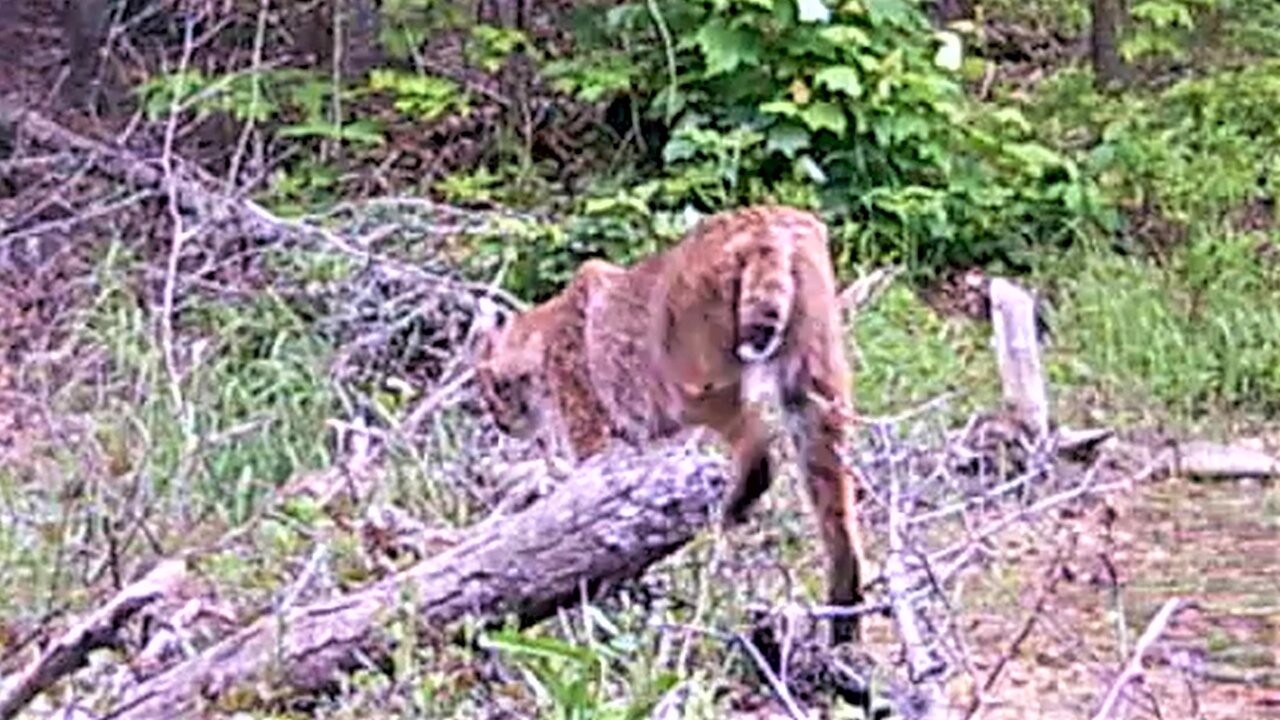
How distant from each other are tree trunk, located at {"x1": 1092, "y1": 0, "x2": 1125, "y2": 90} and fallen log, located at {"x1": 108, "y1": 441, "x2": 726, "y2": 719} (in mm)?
8886

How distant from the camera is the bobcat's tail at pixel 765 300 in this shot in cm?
637

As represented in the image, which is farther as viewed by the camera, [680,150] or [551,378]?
[680,150]

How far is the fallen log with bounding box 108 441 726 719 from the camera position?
202 inches

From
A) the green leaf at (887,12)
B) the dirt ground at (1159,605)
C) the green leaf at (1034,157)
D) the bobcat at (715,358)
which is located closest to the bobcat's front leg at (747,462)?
the bobcat at (715,358)

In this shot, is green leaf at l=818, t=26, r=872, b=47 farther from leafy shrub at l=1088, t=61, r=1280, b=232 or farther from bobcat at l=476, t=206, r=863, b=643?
bobcat at l=476, t=206, r=863, b=643

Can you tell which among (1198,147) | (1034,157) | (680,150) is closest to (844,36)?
(680,150)

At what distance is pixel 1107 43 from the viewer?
45.4 feet

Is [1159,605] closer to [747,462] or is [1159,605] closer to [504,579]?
[747,462]

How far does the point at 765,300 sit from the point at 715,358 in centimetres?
61

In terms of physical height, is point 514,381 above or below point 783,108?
below

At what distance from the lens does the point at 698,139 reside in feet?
39.0

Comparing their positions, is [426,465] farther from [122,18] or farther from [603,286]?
[122,18]

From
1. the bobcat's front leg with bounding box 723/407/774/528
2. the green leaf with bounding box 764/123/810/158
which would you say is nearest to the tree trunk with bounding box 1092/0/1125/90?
the green leaf with bounding box 764/123/810/158

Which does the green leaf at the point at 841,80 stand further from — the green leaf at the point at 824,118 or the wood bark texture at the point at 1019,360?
the wood bark texture at the point at 1019,360
